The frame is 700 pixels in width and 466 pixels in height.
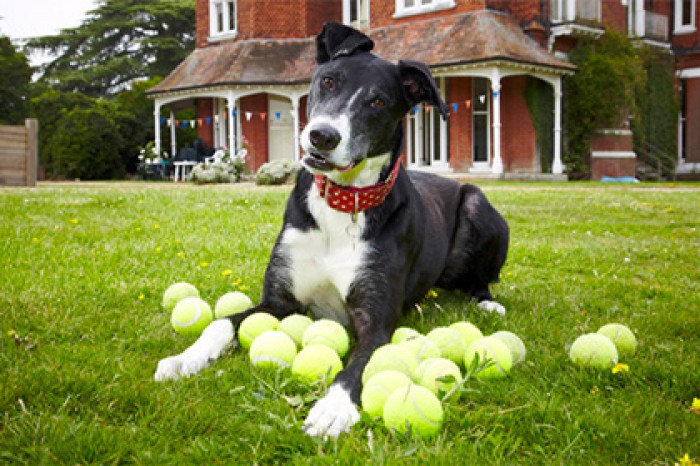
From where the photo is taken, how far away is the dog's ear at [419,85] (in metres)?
3.87

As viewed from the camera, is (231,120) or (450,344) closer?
(450,344)

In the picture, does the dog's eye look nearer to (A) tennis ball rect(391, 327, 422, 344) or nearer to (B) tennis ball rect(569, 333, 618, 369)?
(A) tennis ball rect(391, 327, 422, 344)

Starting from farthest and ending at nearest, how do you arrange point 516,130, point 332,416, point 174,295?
point 516,130
point 174,295
point 332,416

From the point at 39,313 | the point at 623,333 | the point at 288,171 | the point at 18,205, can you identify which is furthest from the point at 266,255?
the point at 288,171

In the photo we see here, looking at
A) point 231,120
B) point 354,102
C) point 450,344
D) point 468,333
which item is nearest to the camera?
point 450,344

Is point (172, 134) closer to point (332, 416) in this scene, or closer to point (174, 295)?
point (174, 295)

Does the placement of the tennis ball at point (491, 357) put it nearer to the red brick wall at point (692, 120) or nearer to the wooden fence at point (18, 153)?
the wooden fence at point (18, 153)

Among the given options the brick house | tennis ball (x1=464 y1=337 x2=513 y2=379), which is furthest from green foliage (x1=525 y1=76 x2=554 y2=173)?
tennis ball (x1=464 y1=337 x2=513 y2=379)

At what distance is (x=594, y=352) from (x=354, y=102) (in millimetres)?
1669

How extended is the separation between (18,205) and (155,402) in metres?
8.10

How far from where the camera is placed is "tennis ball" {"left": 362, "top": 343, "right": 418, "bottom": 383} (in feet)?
9.53

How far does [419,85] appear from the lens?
3.98 meters

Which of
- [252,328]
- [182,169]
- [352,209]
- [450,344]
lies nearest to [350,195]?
[352,209]

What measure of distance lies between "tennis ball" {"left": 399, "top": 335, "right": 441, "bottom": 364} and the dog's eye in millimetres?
1261
